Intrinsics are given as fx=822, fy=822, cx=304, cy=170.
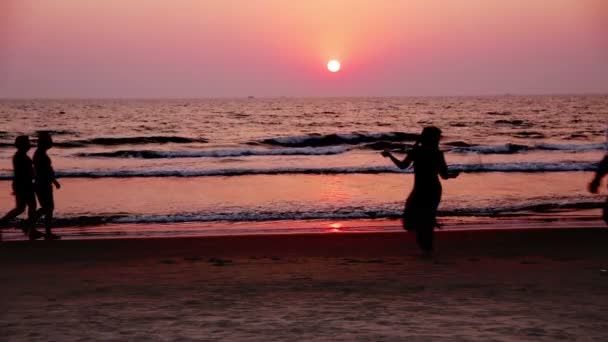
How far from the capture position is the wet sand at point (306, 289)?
5.98 metres

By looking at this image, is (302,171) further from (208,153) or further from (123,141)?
(123,141)

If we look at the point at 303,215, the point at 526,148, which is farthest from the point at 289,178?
the point at 526,148

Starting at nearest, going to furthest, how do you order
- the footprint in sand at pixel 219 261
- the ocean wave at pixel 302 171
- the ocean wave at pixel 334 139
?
the footprint in sand at pixel 219 261 → the ocean wave at pixel 302 171 → the ocean wave at pixel 334 139

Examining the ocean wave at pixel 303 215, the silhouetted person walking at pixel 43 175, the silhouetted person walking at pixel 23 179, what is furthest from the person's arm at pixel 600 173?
the silhouetted person walking at pixel 23 179

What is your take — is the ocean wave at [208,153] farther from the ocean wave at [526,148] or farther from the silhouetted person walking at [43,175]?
the silhouetted person walking at [43,175]

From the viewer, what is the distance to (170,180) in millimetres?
24047

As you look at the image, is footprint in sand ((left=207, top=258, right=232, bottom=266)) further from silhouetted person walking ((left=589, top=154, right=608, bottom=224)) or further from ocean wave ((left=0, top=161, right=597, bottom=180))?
ocean wave ((left=0, top=161, right=597, bottom=180))

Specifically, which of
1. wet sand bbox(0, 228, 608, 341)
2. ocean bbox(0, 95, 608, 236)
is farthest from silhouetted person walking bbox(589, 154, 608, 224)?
ocean bbox(0, 95, 608, 236)

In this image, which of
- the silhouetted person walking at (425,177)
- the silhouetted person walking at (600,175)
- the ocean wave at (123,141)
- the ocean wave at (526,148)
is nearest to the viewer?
the silhouetted person walking at (600,175)

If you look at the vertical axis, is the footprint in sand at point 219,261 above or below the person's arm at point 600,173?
below

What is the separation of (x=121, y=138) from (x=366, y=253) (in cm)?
3970

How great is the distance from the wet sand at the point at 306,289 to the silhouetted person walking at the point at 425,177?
1.57 ft

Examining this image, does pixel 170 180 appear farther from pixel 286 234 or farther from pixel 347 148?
pixel 347 148

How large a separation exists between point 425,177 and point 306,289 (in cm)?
270
